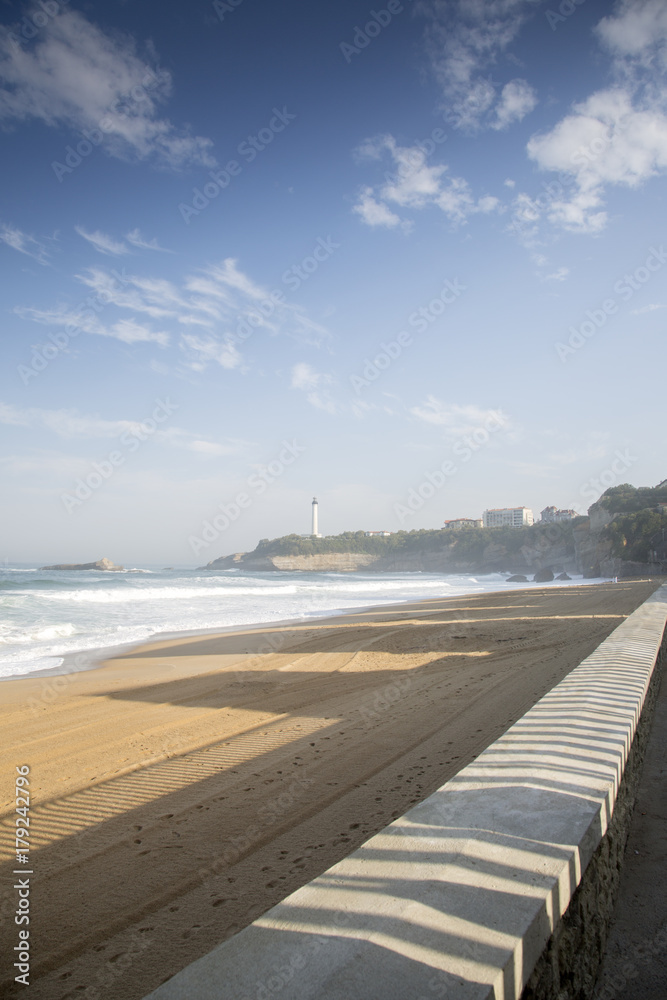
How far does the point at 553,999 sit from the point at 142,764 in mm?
4061

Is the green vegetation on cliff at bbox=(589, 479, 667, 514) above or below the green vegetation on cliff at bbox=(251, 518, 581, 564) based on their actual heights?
above

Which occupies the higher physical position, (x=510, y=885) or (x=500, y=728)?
(x=510, y=885)

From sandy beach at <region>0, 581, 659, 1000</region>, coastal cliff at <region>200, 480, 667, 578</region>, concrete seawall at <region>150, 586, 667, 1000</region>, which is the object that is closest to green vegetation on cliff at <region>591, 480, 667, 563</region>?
coastal cliff at <region>200, 480, 667, 578</region>

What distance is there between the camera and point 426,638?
1217 centimetres

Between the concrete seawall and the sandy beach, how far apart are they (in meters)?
1.10

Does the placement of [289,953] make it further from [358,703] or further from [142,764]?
[358,703]

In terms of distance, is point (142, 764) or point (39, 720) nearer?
point (142, 764)

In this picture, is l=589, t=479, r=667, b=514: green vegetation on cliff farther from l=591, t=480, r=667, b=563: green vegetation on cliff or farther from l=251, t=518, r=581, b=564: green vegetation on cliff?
l=251, t=518, r=581, b=564: green vegetation on cliff

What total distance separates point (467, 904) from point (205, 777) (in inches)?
133

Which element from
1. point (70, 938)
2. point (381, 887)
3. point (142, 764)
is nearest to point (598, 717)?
point (381, 887)

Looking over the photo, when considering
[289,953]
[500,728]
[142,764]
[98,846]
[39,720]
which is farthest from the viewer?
[39,720]

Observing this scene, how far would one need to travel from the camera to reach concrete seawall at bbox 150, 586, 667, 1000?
4.58 ft

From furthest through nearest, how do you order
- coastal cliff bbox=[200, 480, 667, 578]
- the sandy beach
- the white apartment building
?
the white apartment building → coastal cliff bbox=[200, 480, 667, 578] → the sandy beach

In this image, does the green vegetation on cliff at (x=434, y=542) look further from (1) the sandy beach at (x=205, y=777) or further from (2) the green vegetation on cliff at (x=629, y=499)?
(1) the sandy beach at (x=205, y=777)
